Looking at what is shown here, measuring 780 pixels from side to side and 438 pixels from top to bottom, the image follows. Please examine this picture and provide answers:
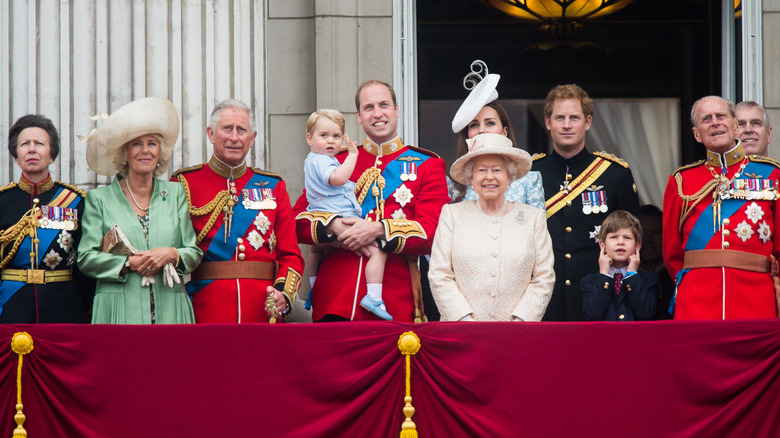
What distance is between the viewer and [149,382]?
17.5 feet

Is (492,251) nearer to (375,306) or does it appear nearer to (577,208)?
(375,306)

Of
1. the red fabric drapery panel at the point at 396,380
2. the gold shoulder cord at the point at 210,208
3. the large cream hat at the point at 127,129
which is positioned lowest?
the red fabric drapery panel at the point at 396,380

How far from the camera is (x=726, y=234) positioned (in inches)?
246

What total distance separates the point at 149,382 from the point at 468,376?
4.74ft

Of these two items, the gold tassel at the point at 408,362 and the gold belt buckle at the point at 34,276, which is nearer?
the gold tassel at the point at 408,362

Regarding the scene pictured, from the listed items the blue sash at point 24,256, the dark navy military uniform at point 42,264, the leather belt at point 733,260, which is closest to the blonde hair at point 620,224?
the leather belt at point 733,260

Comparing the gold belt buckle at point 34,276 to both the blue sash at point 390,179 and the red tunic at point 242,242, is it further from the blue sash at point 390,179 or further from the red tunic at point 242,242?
the blue sash at point 390,179

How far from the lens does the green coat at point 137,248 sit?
589 cm

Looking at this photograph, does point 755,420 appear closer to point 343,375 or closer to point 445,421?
point 445,421

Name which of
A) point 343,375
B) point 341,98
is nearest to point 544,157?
point 341,98

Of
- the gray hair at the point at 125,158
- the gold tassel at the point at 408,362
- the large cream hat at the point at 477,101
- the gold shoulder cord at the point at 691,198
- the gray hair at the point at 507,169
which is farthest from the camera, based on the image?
the large cream hat at the point at 477,101

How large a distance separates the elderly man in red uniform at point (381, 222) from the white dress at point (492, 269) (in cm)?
28

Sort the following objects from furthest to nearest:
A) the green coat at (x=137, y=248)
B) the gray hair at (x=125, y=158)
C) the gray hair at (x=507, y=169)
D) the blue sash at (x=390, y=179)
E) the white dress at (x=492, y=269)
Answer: the blue sash at (x=390, y=179), the gray hair at (x=125, y=158), the gray hair at (x=507, y=169), the green coat at (x=137, y=248), the white dress at (x=492, y=269)

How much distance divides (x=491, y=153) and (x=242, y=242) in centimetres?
143
